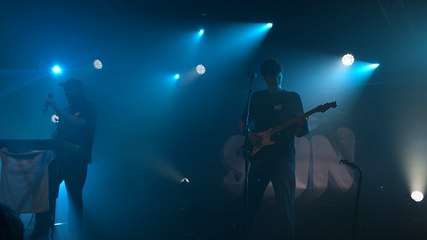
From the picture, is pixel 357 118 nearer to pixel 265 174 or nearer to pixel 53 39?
pixel 265 174

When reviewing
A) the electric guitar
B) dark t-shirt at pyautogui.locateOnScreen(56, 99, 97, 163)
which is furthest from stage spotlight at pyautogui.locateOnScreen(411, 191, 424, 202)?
dark t-shirt at pyautogui.locateOnScreen(56, 99, 97, 163)

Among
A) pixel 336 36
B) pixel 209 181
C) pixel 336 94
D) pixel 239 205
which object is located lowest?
pixel 239 205

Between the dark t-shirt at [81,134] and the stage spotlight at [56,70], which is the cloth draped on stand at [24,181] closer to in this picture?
the dark t-shirt at [81,134]

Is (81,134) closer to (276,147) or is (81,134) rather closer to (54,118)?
(54,118)

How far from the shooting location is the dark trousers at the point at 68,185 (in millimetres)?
4859

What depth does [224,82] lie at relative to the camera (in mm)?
7383

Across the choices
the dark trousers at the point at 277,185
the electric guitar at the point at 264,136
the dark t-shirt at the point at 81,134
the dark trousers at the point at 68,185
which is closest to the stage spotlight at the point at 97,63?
the dark t-shirt at the point at 81,134

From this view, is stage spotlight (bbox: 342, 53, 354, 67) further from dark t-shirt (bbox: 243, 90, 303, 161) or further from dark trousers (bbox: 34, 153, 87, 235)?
Result: dark trousers (bbox: 34, 153, 87, 235)

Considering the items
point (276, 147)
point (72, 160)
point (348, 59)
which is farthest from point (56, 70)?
point (348, 59)

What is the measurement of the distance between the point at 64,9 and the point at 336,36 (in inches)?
191

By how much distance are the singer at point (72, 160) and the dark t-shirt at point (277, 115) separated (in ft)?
7.55

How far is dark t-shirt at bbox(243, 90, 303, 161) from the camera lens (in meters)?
4.16

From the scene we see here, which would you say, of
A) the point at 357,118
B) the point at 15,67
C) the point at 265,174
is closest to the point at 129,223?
the point at 265,174

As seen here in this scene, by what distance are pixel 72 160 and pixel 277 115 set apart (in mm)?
2778
